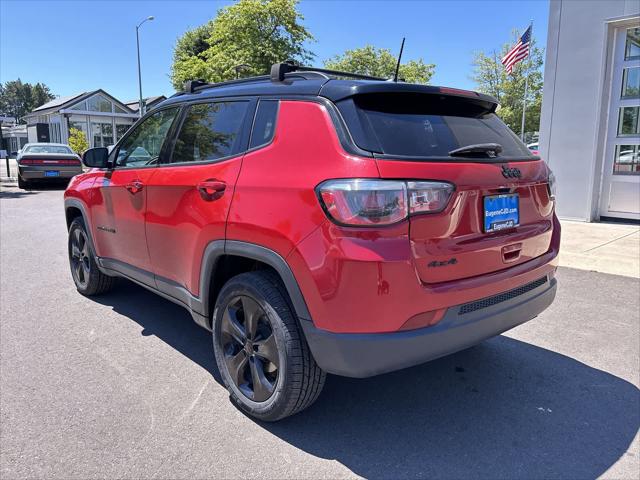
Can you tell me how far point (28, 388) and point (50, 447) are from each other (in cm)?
79

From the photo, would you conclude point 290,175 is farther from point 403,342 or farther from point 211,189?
point 403,342

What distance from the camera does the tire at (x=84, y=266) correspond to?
4.85 metres

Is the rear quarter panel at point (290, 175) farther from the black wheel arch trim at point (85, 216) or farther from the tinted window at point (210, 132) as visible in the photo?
the black wheel arch trim at point (85, 216)

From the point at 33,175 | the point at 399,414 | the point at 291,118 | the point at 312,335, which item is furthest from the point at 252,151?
the point at 33,175

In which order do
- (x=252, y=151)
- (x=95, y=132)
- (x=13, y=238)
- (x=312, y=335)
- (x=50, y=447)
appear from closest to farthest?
(x=312, y=335)
(x=50, y=447)
(x=252, y=151)
(x=13, y=238)
(x=95, y=132)

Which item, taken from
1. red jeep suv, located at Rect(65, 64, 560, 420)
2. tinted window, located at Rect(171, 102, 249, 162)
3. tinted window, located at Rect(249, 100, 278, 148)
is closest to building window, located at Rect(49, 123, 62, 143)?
tinted window, located at Rect(171, 102, 249, 162)

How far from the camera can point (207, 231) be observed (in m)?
2.95

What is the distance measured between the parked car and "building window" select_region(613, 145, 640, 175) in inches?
605

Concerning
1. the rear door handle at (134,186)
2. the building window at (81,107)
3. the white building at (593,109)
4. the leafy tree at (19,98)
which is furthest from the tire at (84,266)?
the leafy tree at (19,98)

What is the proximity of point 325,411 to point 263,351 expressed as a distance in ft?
1.85

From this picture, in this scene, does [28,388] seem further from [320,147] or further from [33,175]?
[33,175]

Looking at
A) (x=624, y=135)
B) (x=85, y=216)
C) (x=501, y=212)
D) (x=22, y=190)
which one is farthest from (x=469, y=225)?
(x=22, y=190)

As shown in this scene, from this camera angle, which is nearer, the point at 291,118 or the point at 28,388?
the point at 291,118

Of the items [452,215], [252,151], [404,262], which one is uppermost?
[252,151]
